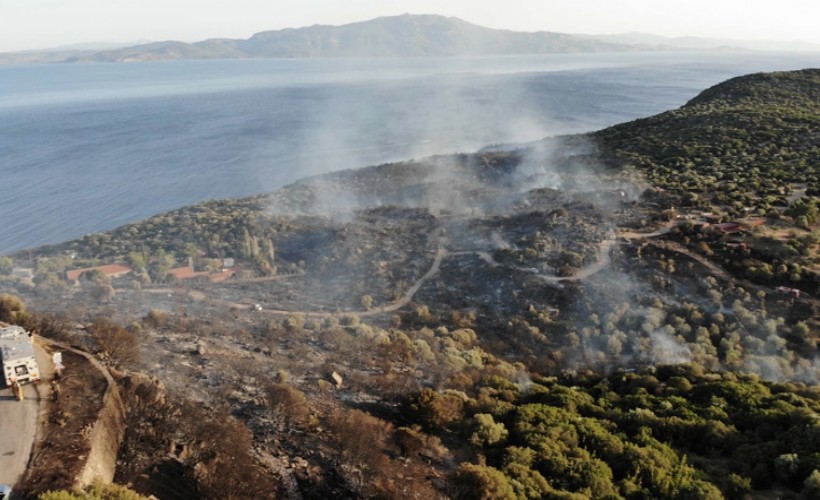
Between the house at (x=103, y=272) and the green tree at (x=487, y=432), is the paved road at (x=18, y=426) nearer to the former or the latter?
Result: the green tree at (x=487, y=432)

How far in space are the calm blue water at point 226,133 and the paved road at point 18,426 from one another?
5197cm

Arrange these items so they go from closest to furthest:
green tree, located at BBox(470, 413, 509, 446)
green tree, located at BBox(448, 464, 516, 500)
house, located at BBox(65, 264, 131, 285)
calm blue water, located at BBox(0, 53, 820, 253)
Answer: green tree, located at BBox(448, 464, 516, 500) < green tree, located at BBox(470, 413, 509, 446) < house, located at BBox(65, 264, 131, 285) < calm blue water, located at BBox(0, 53, 820, 253)

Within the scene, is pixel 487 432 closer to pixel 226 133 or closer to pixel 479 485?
pixel 479 485

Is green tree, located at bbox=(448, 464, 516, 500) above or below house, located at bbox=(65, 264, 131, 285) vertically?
above

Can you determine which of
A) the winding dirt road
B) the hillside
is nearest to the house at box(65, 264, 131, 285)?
the hillside

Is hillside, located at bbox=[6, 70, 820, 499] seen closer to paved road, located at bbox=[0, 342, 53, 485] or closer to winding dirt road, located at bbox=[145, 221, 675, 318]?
winding dirt road, located at bbox=[145, 221, 675, 318]

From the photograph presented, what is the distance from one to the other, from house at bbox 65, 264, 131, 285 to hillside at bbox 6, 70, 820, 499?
2.00 feet

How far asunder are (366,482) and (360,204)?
41.7 meters

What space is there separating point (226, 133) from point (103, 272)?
8514 centimetres

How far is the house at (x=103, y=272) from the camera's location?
38028 mm

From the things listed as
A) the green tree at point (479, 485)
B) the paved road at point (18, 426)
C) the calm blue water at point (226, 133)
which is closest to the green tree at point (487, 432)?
the green tree at point (479, 485)

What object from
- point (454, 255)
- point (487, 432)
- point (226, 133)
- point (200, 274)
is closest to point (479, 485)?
point (487, 432)

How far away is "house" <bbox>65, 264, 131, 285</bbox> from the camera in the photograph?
38.0 metres

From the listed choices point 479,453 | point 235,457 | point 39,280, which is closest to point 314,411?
point 235,457
